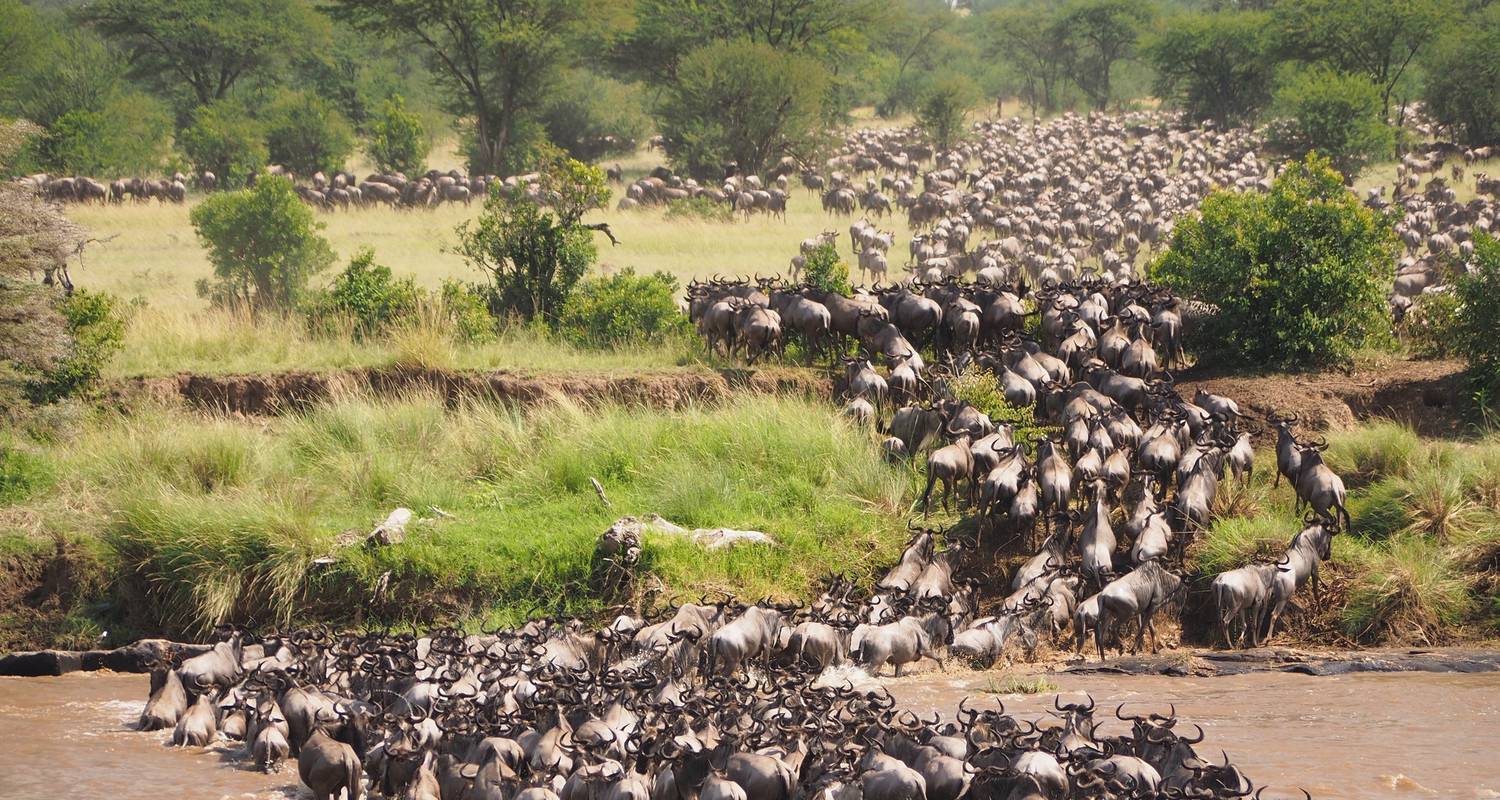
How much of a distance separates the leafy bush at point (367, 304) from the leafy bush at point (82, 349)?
294 cm

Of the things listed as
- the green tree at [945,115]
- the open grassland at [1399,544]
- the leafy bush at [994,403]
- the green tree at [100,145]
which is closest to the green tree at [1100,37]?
the green tree at [945,115]

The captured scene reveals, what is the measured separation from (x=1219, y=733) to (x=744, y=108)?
3201 centimetres

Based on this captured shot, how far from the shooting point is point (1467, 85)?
A: 42812 millimetres

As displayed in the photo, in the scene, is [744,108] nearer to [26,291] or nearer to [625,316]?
[625,316]

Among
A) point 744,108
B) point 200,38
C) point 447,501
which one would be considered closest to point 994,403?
point 447,501

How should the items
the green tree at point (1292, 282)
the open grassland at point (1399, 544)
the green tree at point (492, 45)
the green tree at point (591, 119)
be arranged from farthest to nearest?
the green tree at point (591, 119), the green tree at point (492, 45), the green tree at point (1292, 282), the open grassland at point (1399, 544)


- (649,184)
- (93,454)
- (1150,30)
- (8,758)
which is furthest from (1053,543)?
(1150,30)

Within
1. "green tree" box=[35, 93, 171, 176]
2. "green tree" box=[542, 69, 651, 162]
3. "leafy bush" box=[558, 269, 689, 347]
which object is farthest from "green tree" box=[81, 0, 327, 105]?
"leafy bush" box=[558, 269, 689, 347]

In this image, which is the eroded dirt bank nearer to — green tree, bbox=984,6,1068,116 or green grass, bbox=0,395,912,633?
green grass, bbox=0,395,912,633

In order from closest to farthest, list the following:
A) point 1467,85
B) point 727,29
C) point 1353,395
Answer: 1. point 1353,395
2. point 1467,85
3. point 727,29

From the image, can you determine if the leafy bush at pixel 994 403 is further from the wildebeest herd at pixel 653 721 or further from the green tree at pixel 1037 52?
the green tree at pixel 1037 52

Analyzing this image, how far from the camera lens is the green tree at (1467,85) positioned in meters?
42.2

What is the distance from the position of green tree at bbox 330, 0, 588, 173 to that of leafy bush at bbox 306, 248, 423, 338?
20699mm

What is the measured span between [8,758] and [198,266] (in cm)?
1818
